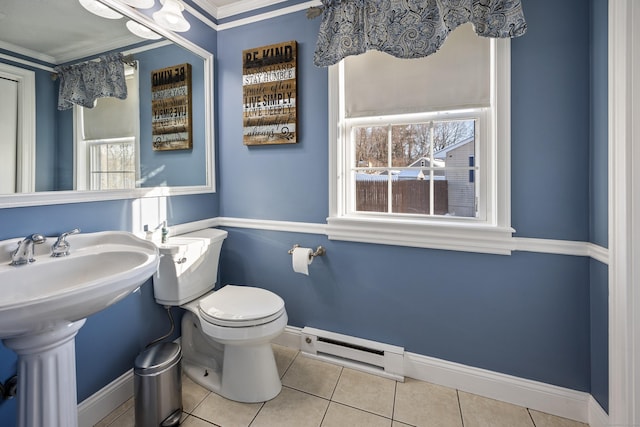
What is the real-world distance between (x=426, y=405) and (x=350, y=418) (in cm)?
41

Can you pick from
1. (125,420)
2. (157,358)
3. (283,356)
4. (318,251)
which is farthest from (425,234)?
(125,420)

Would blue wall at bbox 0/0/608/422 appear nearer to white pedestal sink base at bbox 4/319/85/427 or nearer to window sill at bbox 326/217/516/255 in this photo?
window sill at bbox 326/217/516/255

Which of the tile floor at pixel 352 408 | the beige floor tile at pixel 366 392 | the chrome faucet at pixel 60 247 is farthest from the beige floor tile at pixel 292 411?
the chrome faucet at pixel 60 247

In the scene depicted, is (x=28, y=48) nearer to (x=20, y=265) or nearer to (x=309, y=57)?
(x=20, y=265)

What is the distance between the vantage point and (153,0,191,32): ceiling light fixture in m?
1.67

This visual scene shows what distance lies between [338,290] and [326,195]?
0.61 m

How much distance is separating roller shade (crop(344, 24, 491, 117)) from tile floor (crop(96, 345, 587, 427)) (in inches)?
61.3

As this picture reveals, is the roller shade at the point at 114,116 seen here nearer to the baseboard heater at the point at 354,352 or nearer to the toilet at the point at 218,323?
the toilet at the point at 218,323

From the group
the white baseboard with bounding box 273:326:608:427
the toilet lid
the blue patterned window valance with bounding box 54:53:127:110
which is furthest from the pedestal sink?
the white baseboard with bounding box 273:326:608:427

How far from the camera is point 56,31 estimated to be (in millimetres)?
1265

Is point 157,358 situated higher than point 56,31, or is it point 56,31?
point 56,31

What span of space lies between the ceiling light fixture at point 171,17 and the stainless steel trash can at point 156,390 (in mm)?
1826

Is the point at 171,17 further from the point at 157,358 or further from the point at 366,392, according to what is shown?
the point at 366,392

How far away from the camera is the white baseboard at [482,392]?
137 cm
